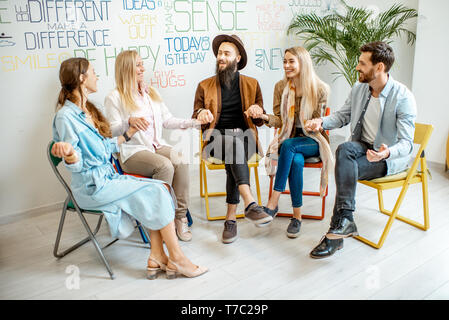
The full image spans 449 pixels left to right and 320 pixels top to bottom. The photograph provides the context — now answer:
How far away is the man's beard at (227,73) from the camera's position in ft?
10.3

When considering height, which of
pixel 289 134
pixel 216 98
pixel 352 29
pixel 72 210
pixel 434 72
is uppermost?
pixel 352 29

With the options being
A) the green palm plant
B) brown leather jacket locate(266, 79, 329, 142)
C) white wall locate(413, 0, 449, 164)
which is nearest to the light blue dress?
brown leather jacket locate(266, 79, 329, 142)

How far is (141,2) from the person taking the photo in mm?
3506

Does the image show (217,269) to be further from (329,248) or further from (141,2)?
(141,2)

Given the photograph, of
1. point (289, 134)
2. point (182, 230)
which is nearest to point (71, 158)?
point (182, 230)

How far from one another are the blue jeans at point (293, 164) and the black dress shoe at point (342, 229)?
44 centimetres

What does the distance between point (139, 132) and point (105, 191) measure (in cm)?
69

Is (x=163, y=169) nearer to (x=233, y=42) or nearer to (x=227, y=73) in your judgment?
(x=227, y=73)

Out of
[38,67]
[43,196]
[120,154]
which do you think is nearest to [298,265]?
[120,154]

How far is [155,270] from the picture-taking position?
2.49 metres

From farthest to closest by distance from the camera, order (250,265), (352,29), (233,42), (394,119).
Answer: (352,29), (233,42), (394,119), (250,265)

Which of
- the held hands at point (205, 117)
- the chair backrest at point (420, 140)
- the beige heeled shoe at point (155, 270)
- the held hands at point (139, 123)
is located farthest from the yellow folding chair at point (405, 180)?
the held hands at point (139, 123)

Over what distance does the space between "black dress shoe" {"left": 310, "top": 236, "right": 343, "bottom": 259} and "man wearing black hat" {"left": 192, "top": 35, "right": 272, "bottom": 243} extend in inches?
24.3

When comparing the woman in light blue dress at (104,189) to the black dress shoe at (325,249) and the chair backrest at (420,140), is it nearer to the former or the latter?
the black dress shoe at (325,249)
